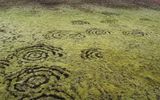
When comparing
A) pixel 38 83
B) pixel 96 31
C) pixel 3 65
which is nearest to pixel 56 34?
pixel 96 31

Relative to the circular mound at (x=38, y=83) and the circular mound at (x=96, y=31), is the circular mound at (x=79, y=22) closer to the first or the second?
the circular mound at (x=96, y=31)

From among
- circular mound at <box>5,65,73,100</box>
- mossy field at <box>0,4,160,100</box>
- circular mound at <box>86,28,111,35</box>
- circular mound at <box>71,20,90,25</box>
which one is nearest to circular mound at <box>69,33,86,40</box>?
mossy field at <box>0,4,160,100</box>

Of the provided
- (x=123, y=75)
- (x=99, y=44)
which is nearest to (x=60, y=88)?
(x=123, y=75)

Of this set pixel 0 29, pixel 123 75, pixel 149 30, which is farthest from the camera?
pixel 149 30

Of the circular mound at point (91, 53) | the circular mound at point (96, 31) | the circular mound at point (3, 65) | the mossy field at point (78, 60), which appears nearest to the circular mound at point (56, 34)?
the mossy field at point (78, 60)

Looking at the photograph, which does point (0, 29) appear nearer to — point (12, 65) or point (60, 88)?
point (12, 65)
